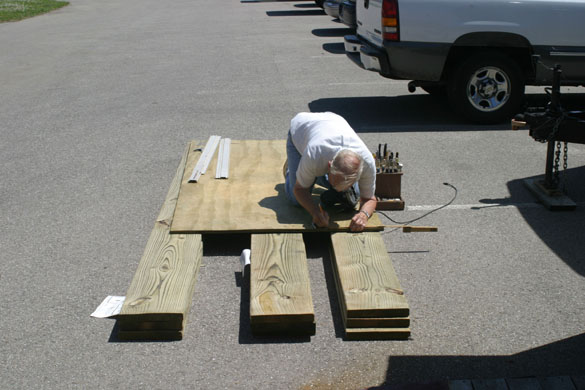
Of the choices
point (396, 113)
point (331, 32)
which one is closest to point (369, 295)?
point (396, 113)

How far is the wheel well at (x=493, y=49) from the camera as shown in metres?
8.08

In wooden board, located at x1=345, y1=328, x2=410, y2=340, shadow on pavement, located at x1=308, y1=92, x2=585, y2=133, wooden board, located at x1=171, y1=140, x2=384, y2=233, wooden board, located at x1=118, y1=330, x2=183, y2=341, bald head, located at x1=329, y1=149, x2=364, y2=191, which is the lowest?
wooden board, located at x1=345, y1=328, x2=410, y2=340

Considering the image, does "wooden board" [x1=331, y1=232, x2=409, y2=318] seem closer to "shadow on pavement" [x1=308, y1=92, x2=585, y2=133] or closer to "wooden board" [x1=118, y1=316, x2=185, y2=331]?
"wooden board" [x1=118, y1=316, x2=185, y2=331]

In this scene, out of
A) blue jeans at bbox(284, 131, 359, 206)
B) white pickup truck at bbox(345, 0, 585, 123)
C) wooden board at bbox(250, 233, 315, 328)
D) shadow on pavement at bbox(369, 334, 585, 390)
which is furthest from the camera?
white pickup truck at bbox(345, 0, 585, 123)

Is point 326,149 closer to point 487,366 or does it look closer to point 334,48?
point 487,366

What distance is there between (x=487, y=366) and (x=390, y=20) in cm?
555

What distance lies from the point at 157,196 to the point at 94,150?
1.93 metres

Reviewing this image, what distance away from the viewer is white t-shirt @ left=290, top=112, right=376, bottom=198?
182 inches

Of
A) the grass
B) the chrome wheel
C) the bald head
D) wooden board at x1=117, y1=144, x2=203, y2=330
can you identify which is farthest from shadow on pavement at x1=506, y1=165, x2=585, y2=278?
the grass

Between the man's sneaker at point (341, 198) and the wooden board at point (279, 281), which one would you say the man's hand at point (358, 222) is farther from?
the wooden board at point (279, 281)

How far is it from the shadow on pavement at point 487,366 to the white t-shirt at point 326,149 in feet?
5.05

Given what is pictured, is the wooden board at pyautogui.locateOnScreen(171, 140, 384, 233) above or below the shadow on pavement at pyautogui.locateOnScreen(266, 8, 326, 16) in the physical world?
below

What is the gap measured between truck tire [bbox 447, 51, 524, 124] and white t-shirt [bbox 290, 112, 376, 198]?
152 inches

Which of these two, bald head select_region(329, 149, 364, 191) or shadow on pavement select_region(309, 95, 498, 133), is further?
shadow on pavement select_region(309, 95, 498, 133)
